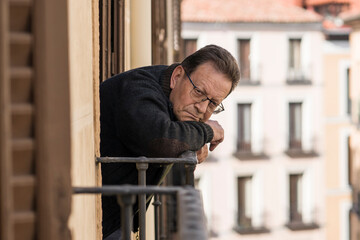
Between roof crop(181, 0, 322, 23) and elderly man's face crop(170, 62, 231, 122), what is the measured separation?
957 inches

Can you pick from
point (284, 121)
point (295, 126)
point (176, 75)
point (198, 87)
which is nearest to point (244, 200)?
point (284, 121)

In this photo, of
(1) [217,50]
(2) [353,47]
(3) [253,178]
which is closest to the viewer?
(1) [217,50]

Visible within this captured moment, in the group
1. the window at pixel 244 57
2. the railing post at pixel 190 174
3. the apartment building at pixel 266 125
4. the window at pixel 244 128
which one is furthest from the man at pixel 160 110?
the window at pixel 244 57

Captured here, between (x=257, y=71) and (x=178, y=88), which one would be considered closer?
(x=178, y=88)

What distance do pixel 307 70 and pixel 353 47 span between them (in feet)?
9.10

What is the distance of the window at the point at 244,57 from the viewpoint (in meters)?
27.5

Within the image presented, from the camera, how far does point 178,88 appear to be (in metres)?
2.78

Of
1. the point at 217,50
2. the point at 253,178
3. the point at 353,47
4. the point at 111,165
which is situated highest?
the point at 353,47

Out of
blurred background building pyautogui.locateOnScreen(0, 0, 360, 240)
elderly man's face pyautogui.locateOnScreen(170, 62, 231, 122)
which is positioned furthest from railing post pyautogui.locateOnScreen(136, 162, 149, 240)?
blurred background building pyautogui.locateOnScreen(0, 0, 360, 240)

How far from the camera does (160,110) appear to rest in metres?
2.59

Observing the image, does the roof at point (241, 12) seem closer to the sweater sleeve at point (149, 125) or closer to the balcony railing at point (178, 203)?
the sweater sleeve at point (149, 125)

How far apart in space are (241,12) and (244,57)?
156 cm

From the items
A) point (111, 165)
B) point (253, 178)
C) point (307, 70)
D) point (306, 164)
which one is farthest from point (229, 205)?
point (111, 165)

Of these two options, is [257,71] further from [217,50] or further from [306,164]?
[217,50]
